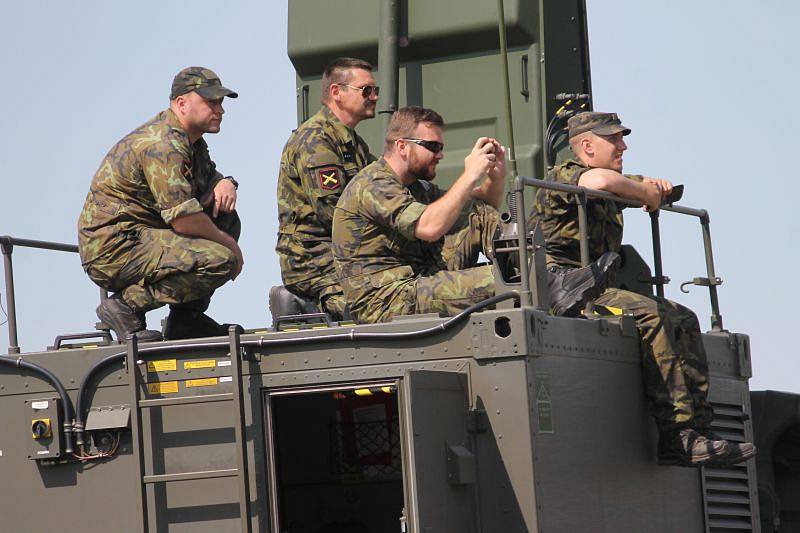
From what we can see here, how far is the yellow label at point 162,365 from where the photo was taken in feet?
23.2

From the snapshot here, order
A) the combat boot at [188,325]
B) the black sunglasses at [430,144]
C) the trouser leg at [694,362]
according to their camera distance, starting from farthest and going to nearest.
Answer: the combat boot at [188,325] < the trouser leg at [694,362] < the black sunglasses at [430,144]

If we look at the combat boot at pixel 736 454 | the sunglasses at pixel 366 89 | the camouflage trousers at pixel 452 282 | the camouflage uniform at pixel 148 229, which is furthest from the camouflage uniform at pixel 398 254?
the combat boot at pixel 736 454

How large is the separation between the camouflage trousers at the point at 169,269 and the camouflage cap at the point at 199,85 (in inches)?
29.8

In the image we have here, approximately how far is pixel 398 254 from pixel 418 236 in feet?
1.18

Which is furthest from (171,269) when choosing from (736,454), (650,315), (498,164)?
(736,454)

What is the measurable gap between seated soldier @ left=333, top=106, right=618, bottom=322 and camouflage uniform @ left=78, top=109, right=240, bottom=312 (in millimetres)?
711

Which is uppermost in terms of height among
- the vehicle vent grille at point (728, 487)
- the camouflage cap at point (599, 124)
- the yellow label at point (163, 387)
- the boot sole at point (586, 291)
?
the camouflage cap at point (599, 124)

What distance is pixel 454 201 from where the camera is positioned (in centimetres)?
713

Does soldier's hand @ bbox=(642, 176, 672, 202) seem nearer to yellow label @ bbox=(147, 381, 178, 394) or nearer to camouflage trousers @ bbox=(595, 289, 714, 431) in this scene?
camouflage trousers @ bbox=(595, 289, 714, 431)

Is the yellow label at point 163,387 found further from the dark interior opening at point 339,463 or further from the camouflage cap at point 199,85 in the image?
the camouflage cap at point 199,85

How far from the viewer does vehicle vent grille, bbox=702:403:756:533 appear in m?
8.62

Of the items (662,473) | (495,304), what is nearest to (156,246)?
(495,304)

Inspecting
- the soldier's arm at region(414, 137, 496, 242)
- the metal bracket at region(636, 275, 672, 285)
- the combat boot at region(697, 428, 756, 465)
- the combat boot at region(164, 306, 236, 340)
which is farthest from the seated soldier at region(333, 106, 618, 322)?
the metal bracket at region(636, 275, 672, 285)

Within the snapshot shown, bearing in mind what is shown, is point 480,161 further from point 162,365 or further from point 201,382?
point 162,365
